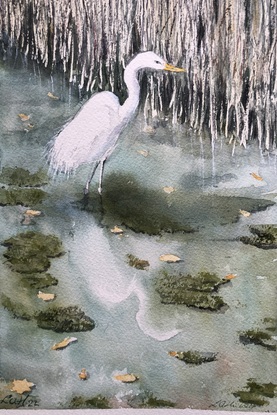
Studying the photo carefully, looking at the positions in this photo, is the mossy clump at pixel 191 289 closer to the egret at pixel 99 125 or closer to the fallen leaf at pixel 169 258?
the fallen leaf at pixel 169 258

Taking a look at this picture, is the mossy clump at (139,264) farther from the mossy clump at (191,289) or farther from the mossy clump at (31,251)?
the mossy clump at (31,251)

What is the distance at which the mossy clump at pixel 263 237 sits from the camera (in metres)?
1.27

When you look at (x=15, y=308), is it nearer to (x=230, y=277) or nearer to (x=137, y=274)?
(x=137, y=274)

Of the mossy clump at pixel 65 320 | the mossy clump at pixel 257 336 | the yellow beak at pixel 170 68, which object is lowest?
the mossy clump at pixel 257 336

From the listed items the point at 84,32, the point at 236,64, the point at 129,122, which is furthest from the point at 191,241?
the point at 84,32

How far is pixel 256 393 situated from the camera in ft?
4.14

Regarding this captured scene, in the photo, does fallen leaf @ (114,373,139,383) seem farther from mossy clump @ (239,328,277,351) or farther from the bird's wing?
the bird's wing

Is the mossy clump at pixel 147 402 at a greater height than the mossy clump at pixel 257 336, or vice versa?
the mossy clump at pixel 257 336

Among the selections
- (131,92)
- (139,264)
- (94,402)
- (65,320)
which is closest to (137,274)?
(139,264)

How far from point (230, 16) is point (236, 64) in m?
0.10

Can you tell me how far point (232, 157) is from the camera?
1276mm

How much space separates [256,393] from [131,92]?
0.68 meters
